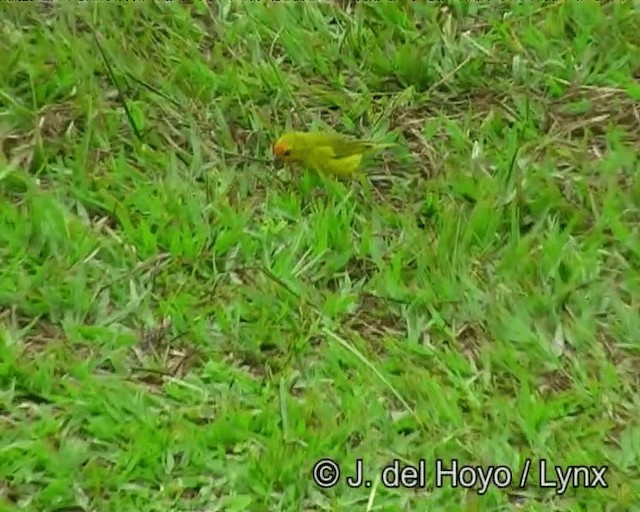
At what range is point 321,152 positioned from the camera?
8.60 ft

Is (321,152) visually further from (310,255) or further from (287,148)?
(310,255)

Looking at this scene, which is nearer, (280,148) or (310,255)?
(310,255)

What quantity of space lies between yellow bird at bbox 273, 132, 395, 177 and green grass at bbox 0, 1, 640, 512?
3 cm

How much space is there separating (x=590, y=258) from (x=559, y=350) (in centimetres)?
24

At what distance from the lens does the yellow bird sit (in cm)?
262

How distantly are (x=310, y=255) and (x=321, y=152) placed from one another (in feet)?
0.84

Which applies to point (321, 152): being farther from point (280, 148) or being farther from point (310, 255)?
point (310, 255)

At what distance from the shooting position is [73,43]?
9.43 ft


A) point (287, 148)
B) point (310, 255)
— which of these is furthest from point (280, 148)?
point (310, 255)

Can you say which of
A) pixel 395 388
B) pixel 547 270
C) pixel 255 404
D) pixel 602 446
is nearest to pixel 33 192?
pixel 255 404

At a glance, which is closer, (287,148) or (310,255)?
(310,255)

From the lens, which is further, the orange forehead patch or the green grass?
the orange forehead patch

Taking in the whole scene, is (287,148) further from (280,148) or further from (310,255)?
(310,255)

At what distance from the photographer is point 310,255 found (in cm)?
247
